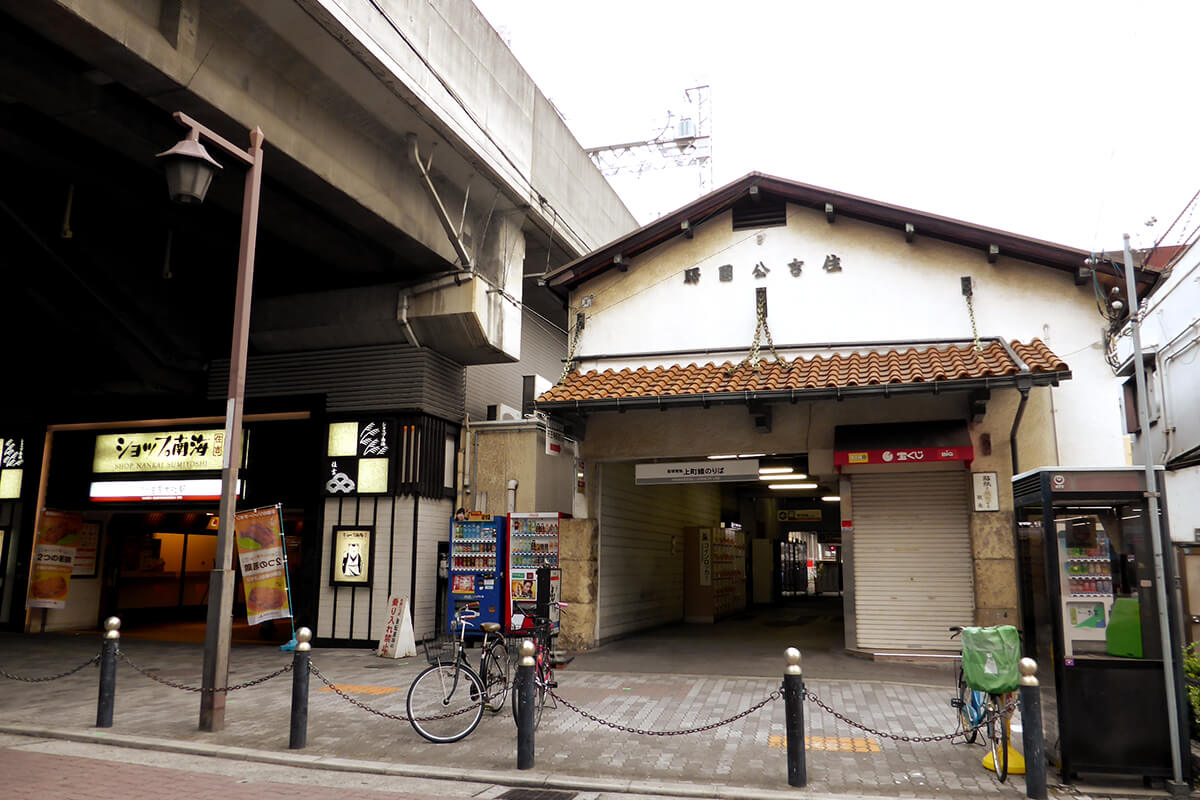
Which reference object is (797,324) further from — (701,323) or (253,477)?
(253,477)

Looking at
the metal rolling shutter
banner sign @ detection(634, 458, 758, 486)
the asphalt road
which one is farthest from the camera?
banner sign @ detection(634, 458, 758, 486)

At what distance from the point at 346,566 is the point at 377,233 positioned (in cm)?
625

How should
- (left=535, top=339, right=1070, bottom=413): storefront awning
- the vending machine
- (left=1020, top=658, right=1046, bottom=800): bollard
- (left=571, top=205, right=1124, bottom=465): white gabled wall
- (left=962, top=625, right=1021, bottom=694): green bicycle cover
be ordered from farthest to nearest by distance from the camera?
the vending machine
(left=571, top=205, right=1124, bottom=465): white gabled wall
(left=535, top=339, right=1070, bottom=413): storefront awning
(left=962, top=625, right=1021, bottom=694): green bicycle cover
(left=1020, top=658, right=1046, bottom=800): bollard

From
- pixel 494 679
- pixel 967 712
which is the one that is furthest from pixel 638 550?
pixel 967 712

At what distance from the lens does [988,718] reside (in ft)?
A: 23.3

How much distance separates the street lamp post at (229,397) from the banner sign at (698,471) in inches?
270

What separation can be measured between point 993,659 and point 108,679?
30.0 feet

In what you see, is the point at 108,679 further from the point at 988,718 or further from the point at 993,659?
the point at 993,659

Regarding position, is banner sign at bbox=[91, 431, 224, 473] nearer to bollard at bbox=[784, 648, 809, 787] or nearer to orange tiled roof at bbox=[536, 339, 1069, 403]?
orange tiled roof at bbox=[536, 339, 1069, 403]

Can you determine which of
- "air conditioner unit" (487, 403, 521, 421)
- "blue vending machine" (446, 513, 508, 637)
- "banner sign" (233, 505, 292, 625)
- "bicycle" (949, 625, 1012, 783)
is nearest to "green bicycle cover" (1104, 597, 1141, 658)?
"bicycle" (949, 625, 1012, 783)

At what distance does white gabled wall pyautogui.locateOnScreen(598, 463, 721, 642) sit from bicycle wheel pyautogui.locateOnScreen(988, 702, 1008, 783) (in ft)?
27.4

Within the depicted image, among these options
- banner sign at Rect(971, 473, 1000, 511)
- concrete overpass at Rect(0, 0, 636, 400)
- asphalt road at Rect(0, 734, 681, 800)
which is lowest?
asphalt road at Rect(0, 734, 681, 800)

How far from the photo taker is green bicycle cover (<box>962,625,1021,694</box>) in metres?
7.14

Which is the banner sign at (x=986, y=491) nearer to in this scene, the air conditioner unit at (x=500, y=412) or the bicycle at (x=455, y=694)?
the bicycle at (x=455, y=694)
